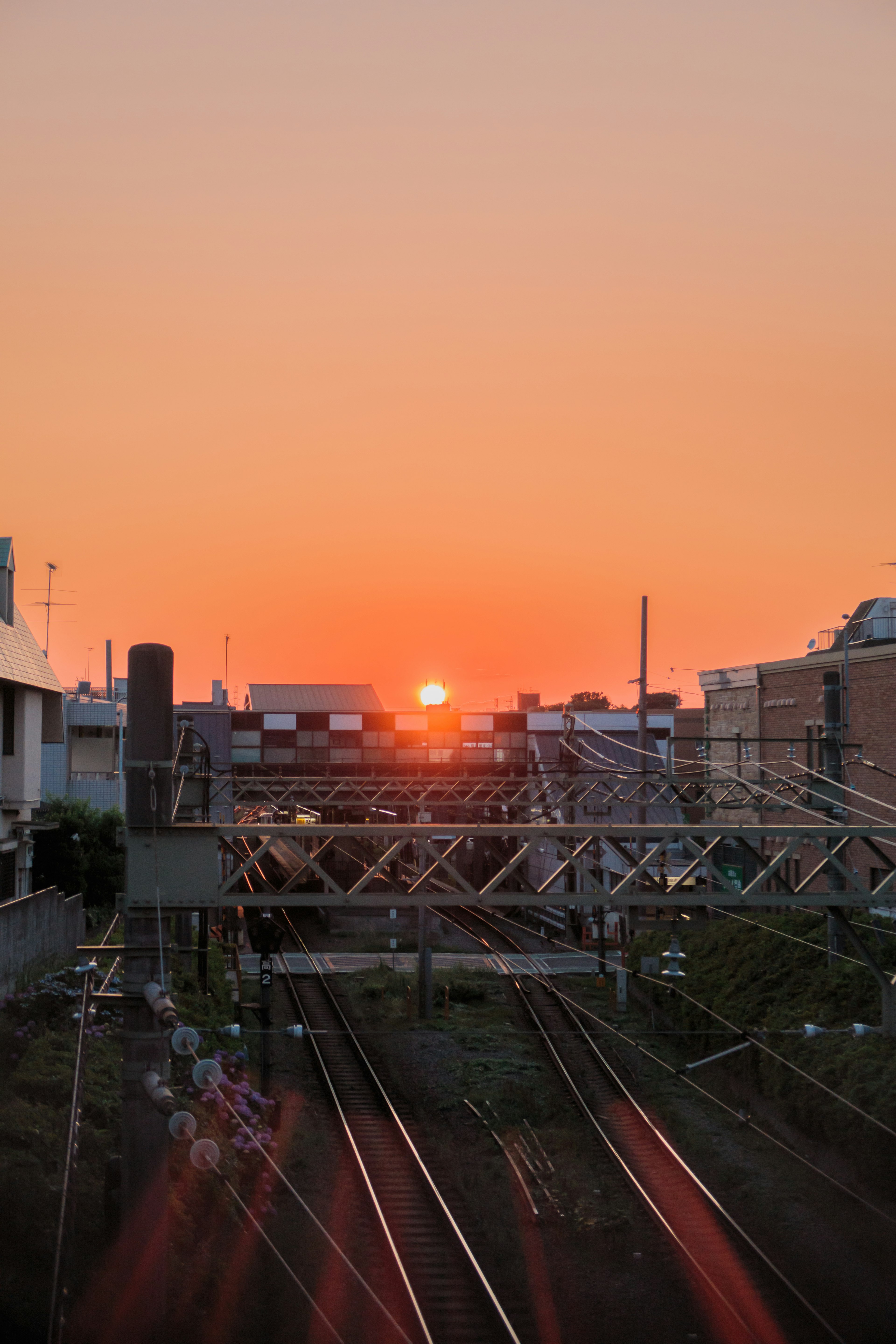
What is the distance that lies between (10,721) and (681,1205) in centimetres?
1620

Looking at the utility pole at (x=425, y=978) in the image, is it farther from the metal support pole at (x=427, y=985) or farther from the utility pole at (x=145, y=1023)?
the utility pole at (x=145, y=1023)

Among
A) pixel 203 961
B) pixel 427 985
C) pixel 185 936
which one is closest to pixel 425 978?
pixel 427 985

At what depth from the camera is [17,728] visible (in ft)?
77.6

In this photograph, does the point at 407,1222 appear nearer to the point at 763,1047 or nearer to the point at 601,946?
the point at 763,1047

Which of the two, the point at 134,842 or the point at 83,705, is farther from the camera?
the point at 83,705

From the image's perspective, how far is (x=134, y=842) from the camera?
10.3 m

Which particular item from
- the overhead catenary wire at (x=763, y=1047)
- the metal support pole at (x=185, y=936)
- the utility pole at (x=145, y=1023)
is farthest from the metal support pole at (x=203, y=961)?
the overhead catenary wire at (x=763, y=1047)

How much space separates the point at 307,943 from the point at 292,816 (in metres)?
5.82

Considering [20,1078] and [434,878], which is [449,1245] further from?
[434,878]

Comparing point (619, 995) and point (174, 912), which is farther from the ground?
point (174, 912)

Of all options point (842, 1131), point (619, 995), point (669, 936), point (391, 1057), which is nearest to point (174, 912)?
point (842, 1131)

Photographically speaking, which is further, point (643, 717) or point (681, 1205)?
point (643, 717)

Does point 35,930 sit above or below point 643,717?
below

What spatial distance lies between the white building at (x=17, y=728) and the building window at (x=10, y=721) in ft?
0.04
